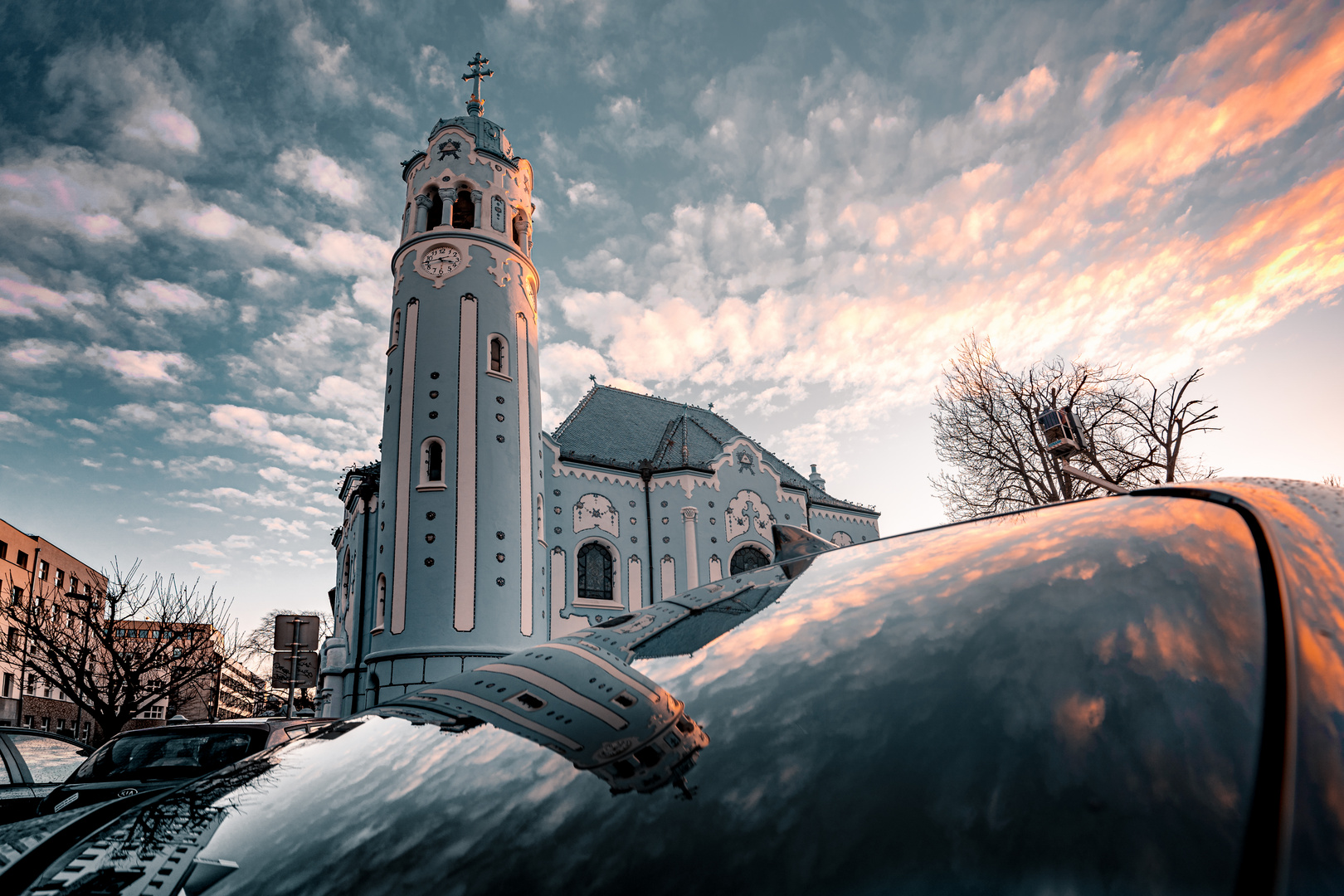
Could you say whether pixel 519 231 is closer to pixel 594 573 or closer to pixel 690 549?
pixel 594 573

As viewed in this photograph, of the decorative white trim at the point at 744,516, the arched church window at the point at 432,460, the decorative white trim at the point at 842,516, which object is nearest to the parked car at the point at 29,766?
the arched church window at the point at 432,460

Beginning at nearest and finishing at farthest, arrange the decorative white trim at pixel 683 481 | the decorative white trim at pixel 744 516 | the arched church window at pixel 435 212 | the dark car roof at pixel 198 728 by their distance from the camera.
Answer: the dark car roof at pixel 198 728 → the arched church window at pixel 435 212 → the decorative white trim at pixel 683 481 → the decorative white trim at pixel 744 516

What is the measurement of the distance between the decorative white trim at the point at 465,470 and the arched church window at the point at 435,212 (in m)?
2.80

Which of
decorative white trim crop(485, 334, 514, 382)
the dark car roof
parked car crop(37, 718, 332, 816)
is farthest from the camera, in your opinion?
decorative white trim crop(485, 334, 514, 382)

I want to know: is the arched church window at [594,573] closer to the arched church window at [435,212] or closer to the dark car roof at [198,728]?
the arched church window at [435,212]

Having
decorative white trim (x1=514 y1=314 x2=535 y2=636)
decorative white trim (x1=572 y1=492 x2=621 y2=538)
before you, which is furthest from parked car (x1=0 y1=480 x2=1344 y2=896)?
decorative white trim (x1=572 y1=492 x2=621 y2=538)

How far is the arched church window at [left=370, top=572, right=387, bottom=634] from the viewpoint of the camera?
567 inches

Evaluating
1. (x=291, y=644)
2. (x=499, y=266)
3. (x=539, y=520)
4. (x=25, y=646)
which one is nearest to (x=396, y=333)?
(x=499, y=266)

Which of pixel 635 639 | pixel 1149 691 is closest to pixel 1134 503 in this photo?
pixel 1149 691

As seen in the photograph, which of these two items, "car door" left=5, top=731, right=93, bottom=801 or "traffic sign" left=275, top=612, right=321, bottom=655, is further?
"traffic sign" left=275, top=612, right=321, bottom=655

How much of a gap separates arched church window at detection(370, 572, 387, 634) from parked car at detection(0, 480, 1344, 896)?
46.6ft

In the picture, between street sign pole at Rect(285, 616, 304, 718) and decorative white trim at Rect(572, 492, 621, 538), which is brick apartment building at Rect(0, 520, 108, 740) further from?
street sign pole at Rect(285, 616, 304, 718)

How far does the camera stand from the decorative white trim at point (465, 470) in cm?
1432

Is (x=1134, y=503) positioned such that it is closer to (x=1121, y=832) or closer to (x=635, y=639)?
(x=1121, y=832)
